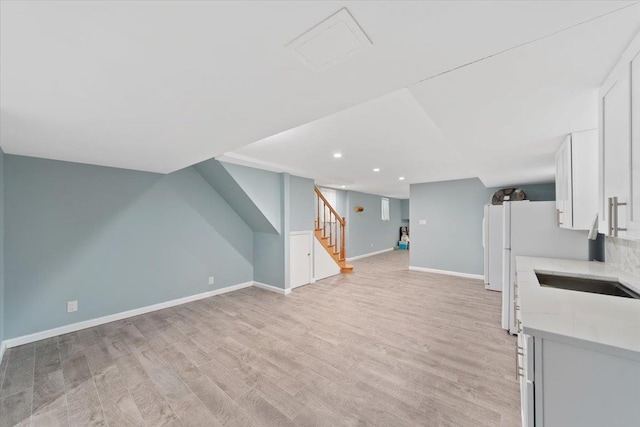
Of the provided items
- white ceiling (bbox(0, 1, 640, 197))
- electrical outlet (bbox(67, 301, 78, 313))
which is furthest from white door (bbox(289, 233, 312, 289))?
electrical outlet (bbox(67, 301, 78, 313))

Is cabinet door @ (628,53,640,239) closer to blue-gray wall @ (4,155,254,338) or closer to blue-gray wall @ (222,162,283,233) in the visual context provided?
blue-gray wall @ (222,162,283,233)

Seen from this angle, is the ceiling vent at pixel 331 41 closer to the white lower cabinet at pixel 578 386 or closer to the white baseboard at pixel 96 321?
the white lower cabinet at pixel 578 386

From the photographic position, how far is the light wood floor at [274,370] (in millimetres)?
1766

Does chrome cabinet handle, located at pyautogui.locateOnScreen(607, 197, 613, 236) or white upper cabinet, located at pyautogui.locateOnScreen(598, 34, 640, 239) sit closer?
white upper cabinet, located at pyautogui.locateOnScreen(598, 34, 640, 239)

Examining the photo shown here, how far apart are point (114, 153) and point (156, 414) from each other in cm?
254

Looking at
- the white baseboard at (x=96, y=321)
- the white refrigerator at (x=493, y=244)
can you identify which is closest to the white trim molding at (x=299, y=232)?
the white baseboard at (x=96, y=321)

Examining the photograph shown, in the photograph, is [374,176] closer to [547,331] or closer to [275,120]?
[275,120]

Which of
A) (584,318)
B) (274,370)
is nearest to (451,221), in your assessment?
(584,318)

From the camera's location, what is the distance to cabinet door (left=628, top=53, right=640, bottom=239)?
1074 mm

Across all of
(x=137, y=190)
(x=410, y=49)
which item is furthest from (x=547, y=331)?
(x=137, y=190)

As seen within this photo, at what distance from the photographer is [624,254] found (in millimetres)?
2160

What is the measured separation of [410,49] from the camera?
1018 mm

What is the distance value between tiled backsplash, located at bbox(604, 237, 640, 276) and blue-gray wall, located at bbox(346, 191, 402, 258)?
5.87 m

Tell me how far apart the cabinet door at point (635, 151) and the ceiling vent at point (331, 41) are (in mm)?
1229
